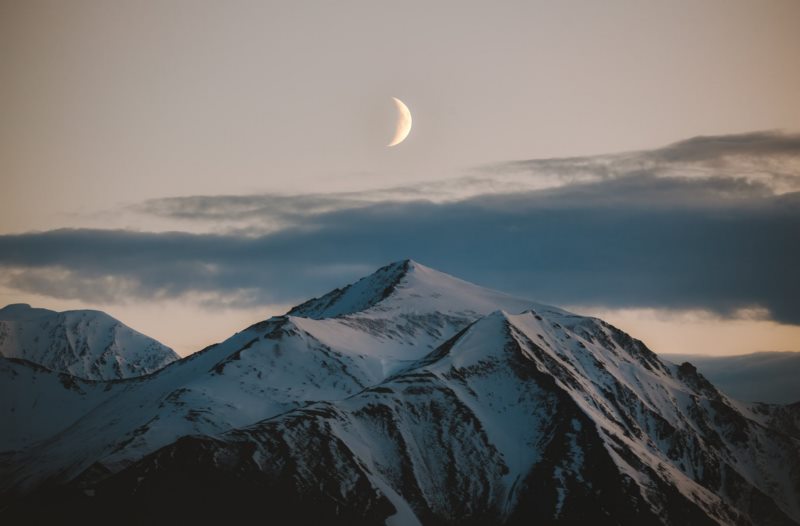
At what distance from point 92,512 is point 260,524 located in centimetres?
2947

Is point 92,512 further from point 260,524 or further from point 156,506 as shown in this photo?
point 260,524

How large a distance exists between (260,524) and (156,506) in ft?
60.4

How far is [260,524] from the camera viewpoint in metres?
200

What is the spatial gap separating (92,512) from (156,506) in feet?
38.1

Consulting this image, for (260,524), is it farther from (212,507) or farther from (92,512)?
(92,512)

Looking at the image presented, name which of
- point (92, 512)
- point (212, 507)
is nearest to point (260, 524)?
point (212, 507)

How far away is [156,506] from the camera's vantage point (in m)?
197

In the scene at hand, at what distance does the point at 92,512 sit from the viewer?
198 meters

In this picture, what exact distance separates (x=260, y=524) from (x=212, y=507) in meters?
8.99

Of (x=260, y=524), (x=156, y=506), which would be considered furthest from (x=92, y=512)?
(x=260, y=524)

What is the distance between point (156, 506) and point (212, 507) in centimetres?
970

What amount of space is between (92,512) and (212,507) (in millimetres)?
20936
